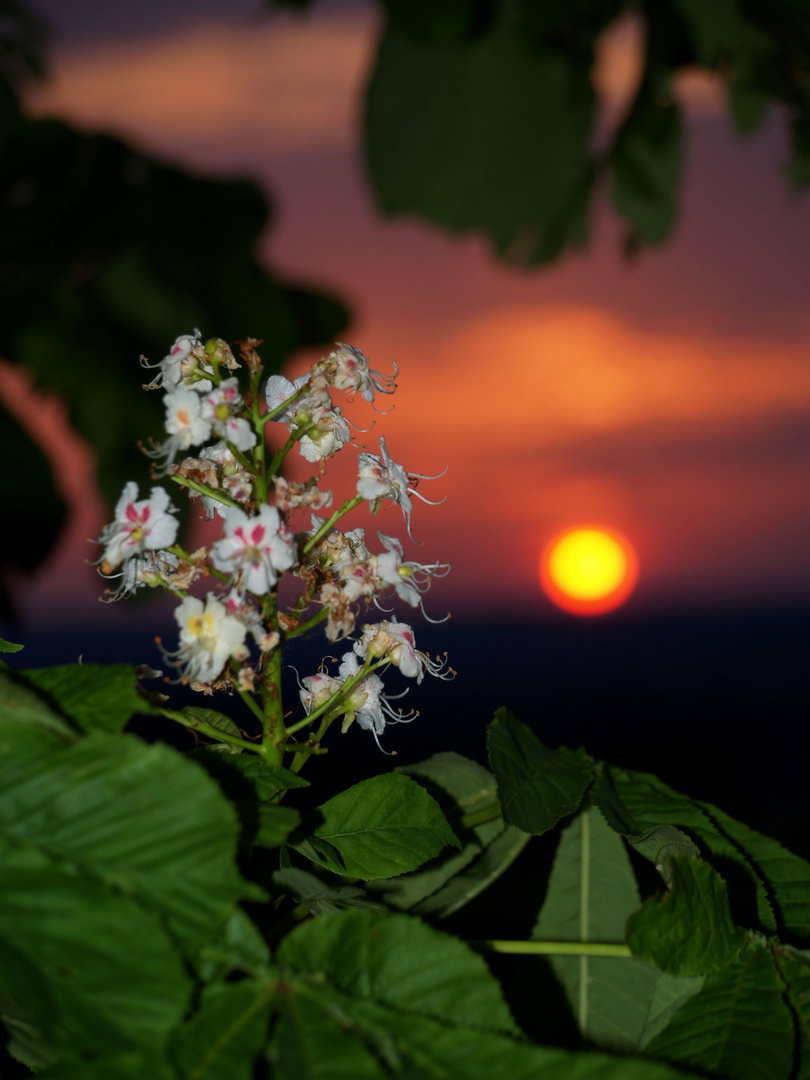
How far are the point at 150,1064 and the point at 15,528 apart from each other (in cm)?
133

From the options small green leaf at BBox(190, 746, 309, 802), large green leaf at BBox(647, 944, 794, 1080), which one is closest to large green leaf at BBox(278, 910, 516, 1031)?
small green leaf at BBox(190, 746, 309, 802)

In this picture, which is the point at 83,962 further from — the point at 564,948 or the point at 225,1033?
the point at 564,948

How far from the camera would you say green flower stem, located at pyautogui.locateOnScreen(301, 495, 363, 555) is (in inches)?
30.7

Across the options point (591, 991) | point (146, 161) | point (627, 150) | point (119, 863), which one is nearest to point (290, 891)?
point (119, 863)

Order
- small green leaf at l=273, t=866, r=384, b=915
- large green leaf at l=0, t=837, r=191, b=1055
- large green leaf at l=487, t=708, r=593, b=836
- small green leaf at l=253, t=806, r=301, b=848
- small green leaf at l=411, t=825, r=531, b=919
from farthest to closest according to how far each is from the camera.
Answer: small green leaf at l=411, t=825, r=531, b=919 → large green leaf at l=487, t=708, r=593, b=836 → small green leaf at l=273, t=866, r=384, b=915 → small green leaf at l=253, t=806, r=301, b=848 → large green leaf at l=0, t=837, r=191, b=1055

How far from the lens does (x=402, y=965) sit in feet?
1.90

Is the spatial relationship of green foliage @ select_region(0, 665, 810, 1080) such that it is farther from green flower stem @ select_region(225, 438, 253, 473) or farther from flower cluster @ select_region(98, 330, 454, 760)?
green flower stem @ select_region(225, 438, 253, 473)

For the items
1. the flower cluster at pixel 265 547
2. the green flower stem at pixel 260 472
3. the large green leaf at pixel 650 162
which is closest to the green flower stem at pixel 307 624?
the flower cluster at pixel 265 547

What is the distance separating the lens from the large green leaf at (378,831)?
0.74 m

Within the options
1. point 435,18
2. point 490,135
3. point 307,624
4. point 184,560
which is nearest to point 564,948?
point 307,624

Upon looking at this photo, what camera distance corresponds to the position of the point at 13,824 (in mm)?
534

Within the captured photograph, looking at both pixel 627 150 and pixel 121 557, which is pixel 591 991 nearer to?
pixel 121 557

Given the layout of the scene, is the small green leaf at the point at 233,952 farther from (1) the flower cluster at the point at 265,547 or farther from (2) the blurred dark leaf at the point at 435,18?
(2) the blurred dark leaf at the point at 435,18

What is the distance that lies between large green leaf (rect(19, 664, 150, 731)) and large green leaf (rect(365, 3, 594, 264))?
2.92ft
